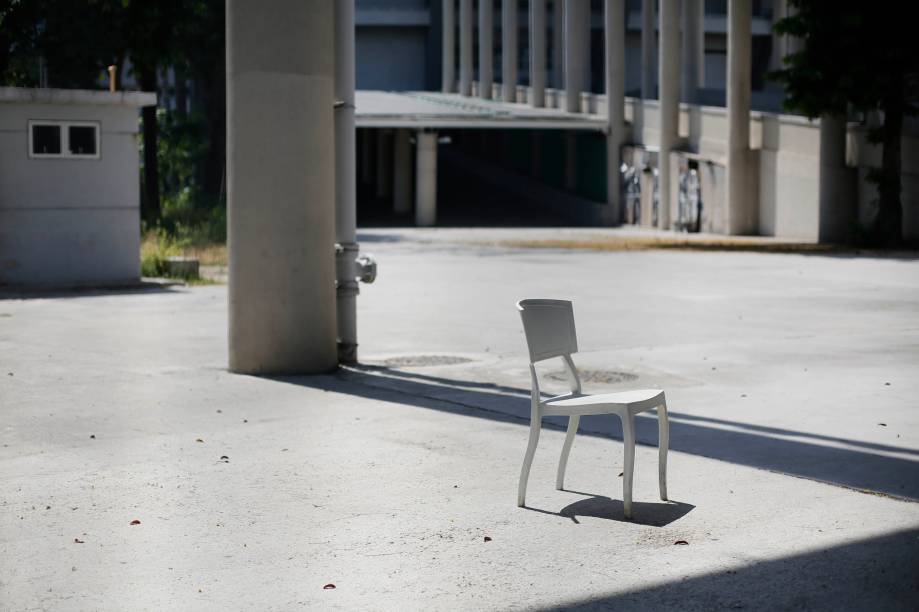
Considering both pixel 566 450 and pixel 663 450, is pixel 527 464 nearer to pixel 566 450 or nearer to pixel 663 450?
pixel 566 450

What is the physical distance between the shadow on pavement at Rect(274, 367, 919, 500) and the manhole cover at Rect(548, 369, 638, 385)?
0.76 metres

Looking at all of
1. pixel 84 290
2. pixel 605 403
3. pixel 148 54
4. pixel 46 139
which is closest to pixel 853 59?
pixel 148 54

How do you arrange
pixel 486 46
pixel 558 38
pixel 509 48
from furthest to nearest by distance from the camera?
1. pixel 558 38
2. pixel 486 46
3. pixel 509 48

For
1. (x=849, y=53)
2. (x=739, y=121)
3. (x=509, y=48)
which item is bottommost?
(x=739, y=121)

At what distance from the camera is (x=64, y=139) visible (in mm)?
22359

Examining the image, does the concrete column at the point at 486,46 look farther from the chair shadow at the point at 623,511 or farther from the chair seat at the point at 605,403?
the chair shadow at the point at 623,511

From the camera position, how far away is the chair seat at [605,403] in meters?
6.99

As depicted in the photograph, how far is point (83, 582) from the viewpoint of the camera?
18.9 ft

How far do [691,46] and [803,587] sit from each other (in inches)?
1849

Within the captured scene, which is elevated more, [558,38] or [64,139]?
[558,38]

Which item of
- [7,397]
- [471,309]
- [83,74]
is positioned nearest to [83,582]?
[7,397]

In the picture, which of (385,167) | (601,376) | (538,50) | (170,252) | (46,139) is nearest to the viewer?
(601,376)

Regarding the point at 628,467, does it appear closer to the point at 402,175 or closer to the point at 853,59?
the point at 853,59

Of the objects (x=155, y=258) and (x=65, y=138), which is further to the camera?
(x=155, y=258)
